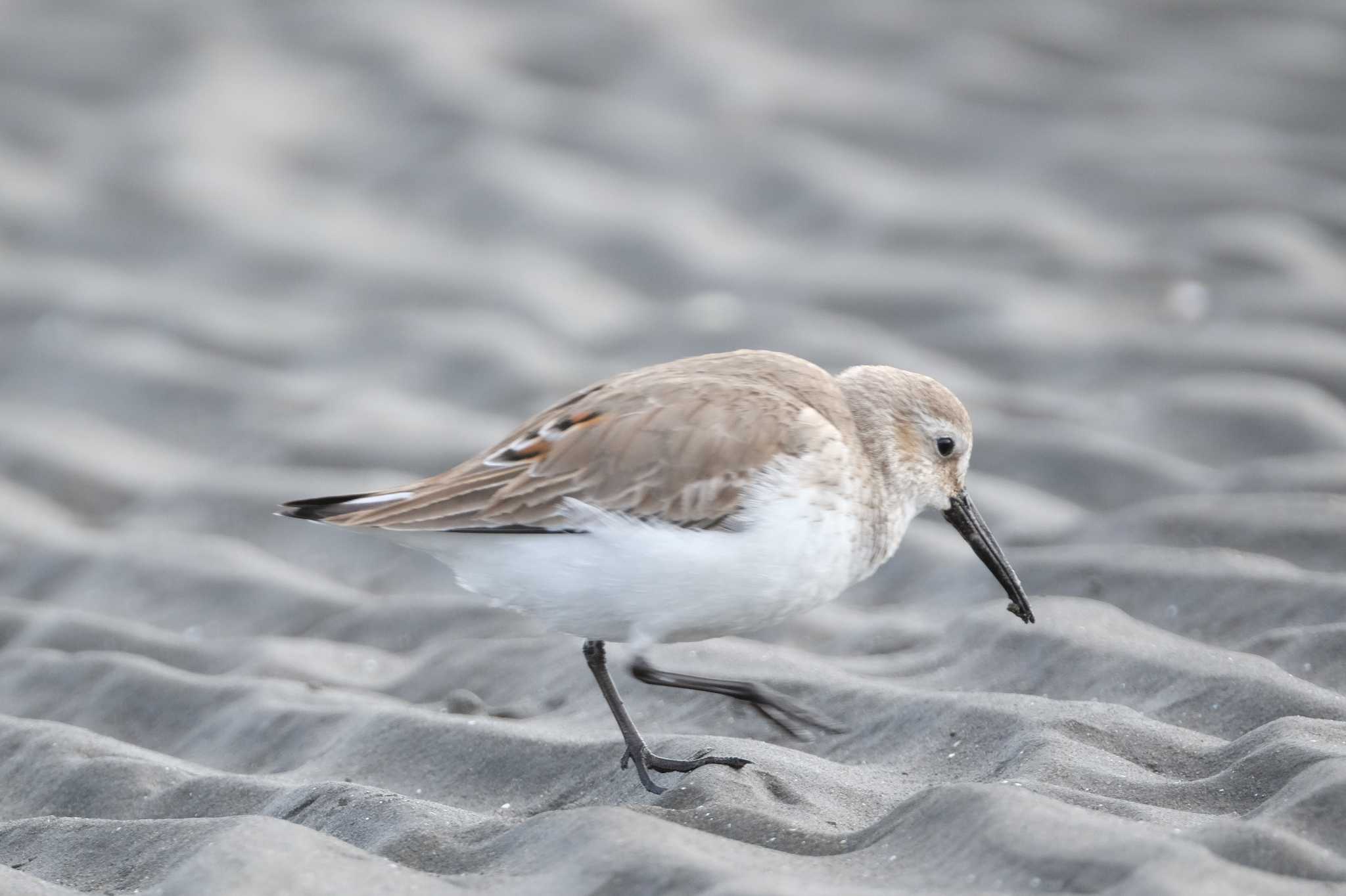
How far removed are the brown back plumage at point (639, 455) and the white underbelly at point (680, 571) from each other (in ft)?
0.19

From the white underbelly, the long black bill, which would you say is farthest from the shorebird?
the long black bill

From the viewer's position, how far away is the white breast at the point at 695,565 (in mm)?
3520

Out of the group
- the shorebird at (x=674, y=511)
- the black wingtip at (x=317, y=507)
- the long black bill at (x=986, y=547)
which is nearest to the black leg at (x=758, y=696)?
the shorebird at (x=674, y=511)

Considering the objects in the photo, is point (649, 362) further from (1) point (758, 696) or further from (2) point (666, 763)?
(2) point (666, 763)

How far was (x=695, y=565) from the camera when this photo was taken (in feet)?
11.5

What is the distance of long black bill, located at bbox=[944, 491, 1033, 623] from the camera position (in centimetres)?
412

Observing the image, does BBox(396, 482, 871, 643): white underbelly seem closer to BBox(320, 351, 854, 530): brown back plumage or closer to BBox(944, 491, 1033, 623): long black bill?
BBox(320, 351, 854, 530): brown back plumage

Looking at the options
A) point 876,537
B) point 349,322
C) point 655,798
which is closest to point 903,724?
point 876,537

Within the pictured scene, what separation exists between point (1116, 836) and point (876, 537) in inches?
48.9

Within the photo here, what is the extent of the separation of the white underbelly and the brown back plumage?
58 millimetres

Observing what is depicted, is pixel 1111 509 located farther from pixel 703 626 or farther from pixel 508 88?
pixel 508 88

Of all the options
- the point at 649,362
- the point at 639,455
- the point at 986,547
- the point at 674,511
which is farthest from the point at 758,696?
the point at 649,362

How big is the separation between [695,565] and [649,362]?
2923mm

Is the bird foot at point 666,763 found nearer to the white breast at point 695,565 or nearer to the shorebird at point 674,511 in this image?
the shorebird at point 674,511
